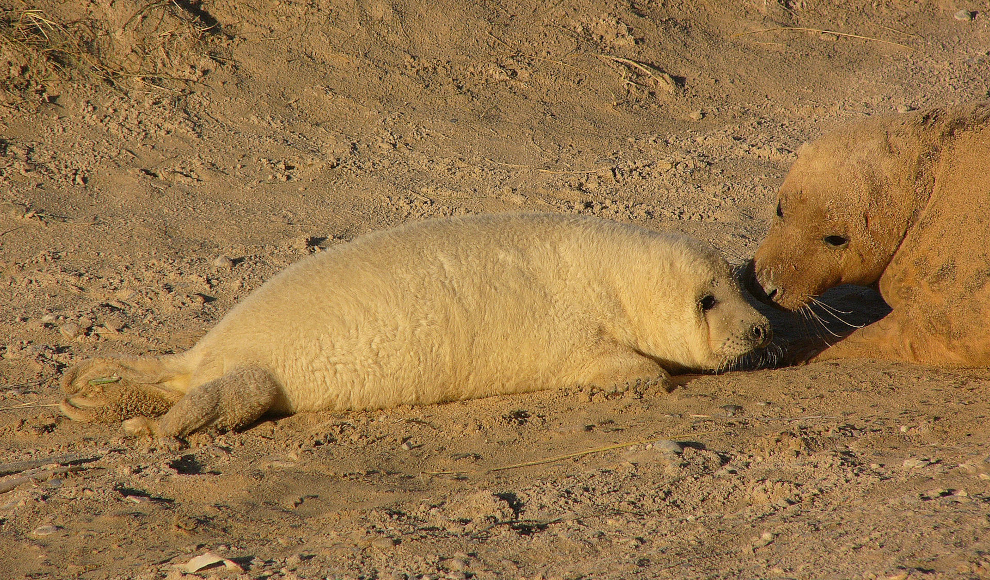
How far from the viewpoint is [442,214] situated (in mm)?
6777

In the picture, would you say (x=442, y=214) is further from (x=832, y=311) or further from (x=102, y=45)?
(x=102, y=45)

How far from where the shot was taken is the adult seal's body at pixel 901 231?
14.0ft

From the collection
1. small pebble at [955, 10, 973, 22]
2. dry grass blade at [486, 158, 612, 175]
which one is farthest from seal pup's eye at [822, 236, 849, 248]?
small pebble at [955, 10, 973, 22]

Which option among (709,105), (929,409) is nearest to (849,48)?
(709,105)

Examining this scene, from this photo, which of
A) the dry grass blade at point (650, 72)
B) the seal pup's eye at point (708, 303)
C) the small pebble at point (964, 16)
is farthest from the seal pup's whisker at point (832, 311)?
the small pebble at point (964, 16)

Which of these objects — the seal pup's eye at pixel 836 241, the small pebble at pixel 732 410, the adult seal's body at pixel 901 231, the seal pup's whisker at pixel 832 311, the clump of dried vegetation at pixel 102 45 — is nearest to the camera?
the small pebble at pixel 732 410

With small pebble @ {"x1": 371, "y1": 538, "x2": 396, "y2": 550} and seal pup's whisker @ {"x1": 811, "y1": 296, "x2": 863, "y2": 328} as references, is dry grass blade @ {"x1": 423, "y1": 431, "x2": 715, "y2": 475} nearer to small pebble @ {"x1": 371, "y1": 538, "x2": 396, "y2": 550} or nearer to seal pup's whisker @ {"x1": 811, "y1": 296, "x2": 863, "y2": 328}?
small pebble @ {"x1": 371, "y1": 538, "x2": 396, "y2": 550}

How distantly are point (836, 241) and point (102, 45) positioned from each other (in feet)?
23.3

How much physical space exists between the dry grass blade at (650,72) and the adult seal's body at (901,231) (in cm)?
454

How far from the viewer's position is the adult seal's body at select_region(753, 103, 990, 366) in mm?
4273

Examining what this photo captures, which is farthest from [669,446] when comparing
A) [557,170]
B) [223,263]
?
[557,170]

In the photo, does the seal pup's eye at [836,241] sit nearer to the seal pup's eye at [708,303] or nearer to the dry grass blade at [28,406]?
the seal pup's eye at [708,303]

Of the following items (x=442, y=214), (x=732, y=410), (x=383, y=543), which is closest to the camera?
(x=383, y=543)

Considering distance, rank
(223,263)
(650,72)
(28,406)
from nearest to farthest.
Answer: (28,406), (223,263), (650,72)
